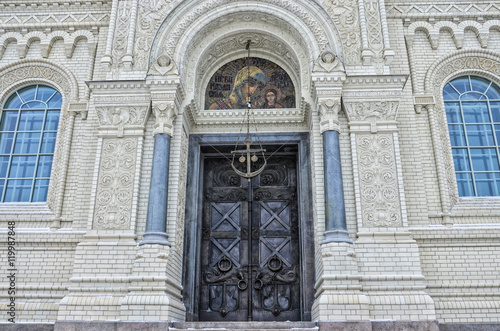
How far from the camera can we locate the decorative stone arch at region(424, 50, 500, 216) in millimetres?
10719

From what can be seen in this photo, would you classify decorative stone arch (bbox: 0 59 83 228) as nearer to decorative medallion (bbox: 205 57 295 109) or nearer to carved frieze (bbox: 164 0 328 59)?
carved frieze (bbox: 164 0 328 59)

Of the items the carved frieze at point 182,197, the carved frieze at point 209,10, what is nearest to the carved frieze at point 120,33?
the carved frieze at point 209,10

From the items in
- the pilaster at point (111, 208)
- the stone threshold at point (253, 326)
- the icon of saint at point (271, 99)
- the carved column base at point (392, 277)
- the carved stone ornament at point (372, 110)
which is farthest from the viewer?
the icon of saint at point (271, 99)

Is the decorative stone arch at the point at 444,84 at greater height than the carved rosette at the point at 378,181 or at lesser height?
greater

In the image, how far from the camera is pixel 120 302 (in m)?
8.97

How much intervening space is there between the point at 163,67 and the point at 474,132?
768 centimetres

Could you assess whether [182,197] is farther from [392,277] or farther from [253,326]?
[392,277]

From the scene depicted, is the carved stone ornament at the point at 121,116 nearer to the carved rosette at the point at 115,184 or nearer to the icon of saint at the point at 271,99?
the carved rosette at the point at 115,184

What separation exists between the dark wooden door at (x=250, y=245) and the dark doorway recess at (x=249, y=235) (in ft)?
0.07

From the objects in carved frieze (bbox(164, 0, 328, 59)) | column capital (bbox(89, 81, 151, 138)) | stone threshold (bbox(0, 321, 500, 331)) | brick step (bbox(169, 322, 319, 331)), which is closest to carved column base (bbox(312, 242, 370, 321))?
stone threshold (bbox(0, 321, 500, 331))

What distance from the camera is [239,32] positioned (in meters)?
11.8

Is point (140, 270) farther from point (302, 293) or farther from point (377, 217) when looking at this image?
point (377, 217)

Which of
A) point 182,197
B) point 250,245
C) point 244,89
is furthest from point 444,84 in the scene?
point 182,197

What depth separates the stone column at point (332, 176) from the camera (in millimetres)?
9398
